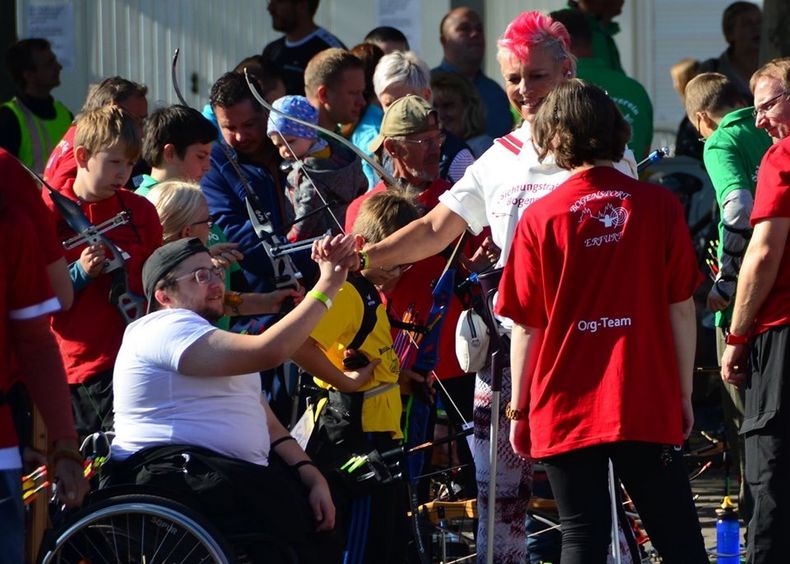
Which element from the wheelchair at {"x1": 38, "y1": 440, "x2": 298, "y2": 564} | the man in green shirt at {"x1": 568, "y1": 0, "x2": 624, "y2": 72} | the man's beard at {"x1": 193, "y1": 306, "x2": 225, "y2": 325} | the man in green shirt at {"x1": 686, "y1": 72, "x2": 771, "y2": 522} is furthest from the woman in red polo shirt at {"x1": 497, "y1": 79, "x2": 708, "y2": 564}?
the man in green shirt at {"x1": 568, "y1": 0, "x2": 624, "y2": 72}

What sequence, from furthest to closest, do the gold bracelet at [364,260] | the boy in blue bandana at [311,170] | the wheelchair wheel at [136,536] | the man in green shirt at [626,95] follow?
the man in green shirt at [626,95] < the boy in blue bandana at [311,170] < the gold bracelet at [364,260] < the wheelchair wheel at [136,536]

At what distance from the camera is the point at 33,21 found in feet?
33.7

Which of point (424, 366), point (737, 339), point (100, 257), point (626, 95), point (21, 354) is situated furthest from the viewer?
point (626, 95)

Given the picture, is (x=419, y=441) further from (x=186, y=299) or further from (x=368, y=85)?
(x=368, y=85)

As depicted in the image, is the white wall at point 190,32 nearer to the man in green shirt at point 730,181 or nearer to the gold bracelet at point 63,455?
the man in green shirt at point 730,181

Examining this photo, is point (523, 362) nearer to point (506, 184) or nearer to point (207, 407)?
point (506, 184)

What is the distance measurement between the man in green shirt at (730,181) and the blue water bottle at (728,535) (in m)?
0.17

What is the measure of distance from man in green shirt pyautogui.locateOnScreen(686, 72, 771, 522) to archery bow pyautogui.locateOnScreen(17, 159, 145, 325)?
Answer: 2.10 m

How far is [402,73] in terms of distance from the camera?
23.7 feet

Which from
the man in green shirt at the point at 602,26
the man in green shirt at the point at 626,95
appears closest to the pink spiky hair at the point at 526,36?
the man in green shirt at the point at 626,95

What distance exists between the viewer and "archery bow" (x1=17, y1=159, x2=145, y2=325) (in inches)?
218

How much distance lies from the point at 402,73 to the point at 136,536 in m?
3.10

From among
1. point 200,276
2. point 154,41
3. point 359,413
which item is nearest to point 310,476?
point 359,413

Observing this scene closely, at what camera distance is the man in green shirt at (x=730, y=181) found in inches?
242
